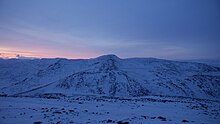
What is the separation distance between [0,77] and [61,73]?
28.7 m

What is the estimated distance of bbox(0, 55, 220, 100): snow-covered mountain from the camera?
44.5m

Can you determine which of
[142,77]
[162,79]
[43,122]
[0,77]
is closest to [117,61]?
[142,77]

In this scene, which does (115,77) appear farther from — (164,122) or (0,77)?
(0,77)

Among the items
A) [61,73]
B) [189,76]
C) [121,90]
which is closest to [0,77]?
[61,73]

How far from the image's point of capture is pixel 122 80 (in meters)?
47.4

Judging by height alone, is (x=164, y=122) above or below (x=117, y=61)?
below

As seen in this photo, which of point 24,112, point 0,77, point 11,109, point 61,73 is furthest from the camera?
point 0,77

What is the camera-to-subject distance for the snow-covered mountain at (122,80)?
146ft

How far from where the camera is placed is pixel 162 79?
5166cm

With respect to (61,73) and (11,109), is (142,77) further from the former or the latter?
(11,109)

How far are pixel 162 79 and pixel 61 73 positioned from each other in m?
31.5

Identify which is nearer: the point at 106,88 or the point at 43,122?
the point at 43,122

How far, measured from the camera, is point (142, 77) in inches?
2089

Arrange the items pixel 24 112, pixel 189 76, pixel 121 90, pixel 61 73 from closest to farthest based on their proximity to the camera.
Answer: pixel 24 112 → pixel 121 90 → pixel 189 76 → pixel 61 73
